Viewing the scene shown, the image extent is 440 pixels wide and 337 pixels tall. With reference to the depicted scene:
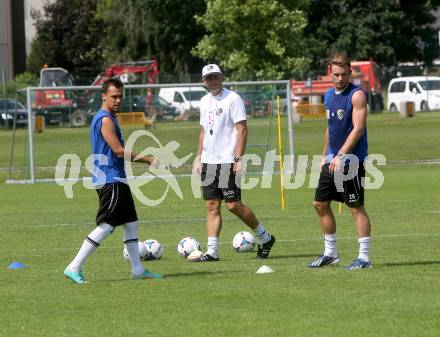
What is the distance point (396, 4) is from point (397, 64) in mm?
3882

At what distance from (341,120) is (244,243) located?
2686mm

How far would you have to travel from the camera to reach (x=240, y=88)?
31828 mm

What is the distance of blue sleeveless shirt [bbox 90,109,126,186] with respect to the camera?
1061 centimetres

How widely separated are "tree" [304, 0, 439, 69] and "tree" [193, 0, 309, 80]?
876cm

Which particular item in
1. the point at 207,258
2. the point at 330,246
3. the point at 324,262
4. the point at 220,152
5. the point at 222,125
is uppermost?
the point at 222,125

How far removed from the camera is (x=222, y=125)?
12.4m

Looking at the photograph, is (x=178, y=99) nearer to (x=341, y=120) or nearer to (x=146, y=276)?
(x=341, y=120)

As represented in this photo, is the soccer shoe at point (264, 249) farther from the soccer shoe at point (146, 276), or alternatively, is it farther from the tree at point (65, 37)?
the tree at point (65, 37)

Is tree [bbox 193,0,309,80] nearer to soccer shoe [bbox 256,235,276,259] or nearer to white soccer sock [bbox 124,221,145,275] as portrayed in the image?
soccer shoe [bbox 256,235,276,259]

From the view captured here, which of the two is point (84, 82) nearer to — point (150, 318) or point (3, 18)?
point (3, 18)

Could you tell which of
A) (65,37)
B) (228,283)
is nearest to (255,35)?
(65,37)

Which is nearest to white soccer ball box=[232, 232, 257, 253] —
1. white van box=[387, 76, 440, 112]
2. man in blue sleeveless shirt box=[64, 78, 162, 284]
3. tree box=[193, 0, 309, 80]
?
man in blue sleeveless shirt box=[64, 78, 162, 284]

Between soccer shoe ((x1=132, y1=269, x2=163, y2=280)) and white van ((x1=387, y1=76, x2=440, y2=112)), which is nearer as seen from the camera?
soccer shoe ((x1=132, y1=269, x2=163, y2=280))

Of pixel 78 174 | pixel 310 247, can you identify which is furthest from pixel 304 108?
pixel 310 247
